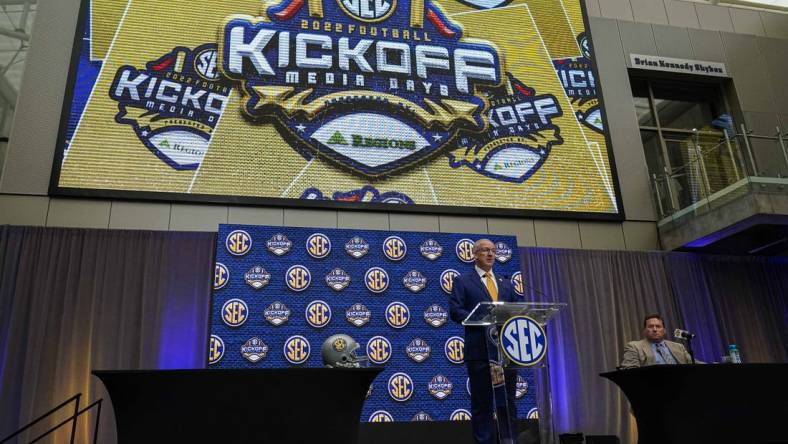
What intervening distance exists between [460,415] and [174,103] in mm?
4827

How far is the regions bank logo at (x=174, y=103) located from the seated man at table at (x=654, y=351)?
501cm

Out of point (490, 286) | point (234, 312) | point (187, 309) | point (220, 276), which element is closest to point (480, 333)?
point (490, 286)

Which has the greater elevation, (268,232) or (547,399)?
(268,232)

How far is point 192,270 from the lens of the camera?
6.49m

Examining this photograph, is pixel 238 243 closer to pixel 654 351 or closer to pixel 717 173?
pixel 654 351

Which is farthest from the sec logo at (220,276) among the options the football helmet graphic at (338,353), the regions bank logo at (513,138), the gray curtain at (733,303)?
the gray curtain at (733,303)

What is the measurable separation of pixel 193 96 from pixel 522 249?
4414mm

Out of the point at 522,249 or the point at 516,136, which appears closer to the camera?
the point at 522,249

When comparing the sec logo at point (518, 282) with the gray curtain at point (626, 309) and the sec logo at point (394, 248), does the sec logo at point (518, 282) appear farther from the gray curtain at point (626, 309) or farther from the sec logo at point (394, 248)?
the sec logo at point (394, 248)

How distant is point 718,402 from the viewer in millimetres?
3527

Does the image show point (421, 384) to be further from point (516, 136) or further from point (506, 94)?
point (506, 94)

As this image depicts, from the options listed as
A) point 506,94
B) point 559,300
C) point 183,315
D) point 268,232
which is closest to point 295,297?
point 268,232

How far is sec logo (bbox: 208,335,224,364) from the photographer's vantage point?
5.98 m

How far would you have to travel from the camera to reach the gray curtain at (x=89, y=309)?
19.0 feet
